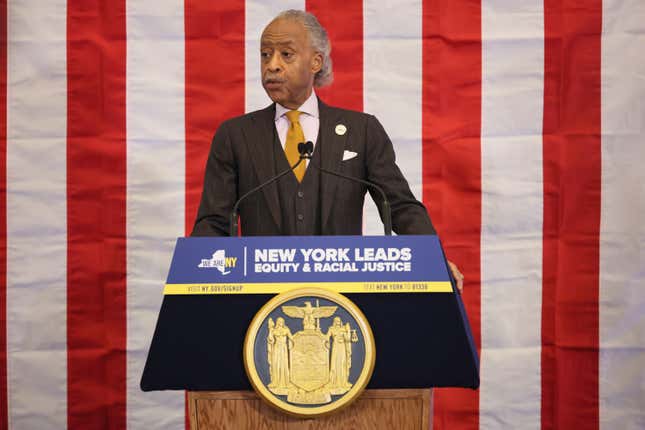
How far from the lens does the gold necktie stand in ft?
5.67

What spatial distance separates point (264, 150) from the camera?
173 centimetres

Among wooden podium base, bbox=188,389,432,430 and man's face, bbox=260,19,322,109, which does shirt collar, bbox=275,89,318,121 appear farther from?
wooden podium base, bbox=188,389,432,430

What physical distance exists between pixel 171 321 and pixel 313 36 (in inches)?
34.1

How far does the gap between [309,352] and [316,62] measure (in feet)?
2.88

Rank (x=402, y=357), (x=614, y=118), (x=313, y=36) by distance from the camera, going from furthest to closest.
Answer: (x=614, y=118)
(x=313, y=36)
(x=402, y=357)

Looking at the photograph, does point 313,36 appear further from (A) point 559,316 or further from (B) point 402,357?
(A) point 559,316

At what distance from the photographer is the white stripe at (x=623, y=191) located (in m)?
2.53

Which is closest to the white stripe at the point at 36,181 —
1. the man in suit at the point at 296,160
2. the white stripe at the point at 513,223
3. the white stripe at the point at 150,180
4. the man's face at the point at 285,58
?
the white stripe at the point at 150,180

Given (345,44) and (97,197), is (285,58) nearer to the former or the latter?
(345,44)

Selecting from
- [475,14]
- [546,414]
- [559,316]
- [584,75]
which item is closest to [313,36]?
[475,14]

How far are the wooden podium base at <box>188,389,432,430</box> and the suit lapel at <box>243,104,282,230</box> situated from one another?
572mm

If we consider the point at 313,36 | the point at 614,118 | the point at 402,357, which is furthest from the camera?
the point at 614,118

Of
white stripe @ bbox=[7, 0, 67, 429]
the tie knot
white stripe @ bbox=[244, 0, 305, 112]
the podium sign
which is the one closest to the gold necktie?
the tie knot

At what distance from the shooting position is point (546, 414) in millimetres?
2564
